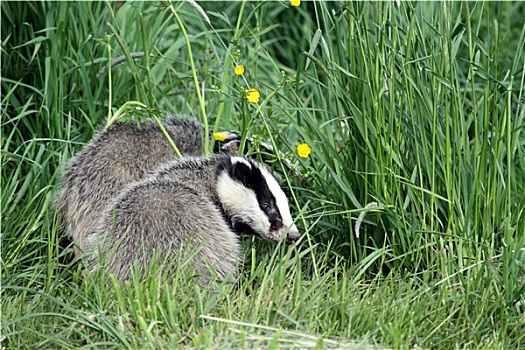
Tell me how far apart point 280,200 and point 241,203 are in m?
0.22

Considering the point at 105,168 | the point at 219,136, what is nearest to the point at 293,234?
the point at 219,136

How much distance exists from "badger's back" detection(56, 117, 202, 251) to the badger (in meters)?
0.27

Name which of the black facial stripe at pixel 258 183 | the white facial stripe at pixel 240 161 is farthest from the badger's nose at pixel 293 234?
the white facial stripe at pixel 240 161

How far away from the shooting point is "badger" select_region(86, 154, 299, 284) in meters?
4.02

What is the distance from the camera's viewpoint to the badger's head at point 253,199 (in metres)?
4.32

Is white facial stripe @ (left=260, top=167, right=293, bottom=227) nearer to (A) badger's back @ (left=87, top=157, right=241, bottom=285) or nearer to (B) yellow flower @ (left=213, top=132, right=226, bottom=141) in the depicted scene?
(A) badger's back @ (left=87, top=157, right=241, bottom=285)

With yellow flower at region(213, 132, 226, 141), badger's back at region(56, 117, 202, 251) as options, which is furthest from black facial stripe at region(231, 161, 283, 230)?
badger's back at region(56, 117, 202, 251)

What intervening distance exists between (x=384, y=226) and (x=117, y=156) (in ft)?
4.76

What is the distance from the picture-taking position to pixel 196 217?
4.15 meters

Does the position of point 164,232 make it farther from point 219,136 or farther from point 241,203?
point 219,136

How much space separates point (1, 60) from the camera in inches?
217

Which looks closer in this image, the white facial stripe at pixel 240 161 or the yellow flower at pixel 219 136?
the white facial stripe at pixel 240 161

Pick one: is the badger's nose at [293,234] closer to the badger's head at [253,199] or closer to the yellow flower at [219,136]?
the badger's head at [253,199]

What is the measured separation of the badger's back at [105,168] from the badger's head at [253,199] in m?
0.55
